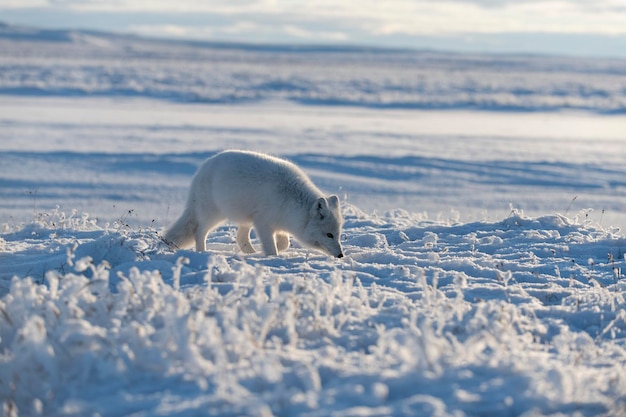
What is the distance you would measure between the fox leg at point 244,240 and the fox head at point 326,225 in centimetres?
74

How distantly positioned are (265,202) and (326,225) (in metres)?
0.57

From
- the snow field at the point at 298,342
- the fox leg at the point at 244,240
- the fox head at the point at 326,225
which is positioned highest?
the fox head at the point at 326,225

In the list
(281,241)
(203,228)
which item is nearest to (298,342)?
(203,228)

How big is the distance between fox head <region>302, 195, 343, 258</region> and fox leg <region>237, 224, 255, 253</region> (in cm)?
74

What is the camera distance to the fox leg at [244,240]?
23.0 ft

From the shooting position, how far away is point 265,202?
21.2 ft

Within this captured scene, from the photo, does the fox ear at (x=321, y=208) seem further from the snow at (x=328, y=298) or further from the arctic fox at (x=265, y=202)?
the snow at (x=328, y=298)

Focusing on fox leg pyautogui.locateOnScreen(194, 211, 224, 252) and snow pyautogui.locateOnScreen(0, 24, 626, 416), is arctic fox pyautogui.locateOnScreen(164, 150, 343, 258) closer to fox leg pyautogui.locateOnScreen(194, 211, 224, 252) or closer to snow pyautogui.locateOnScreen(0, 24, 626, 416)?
fox leg pyautogui.locateOnScreen(194, 211, 224, 252)

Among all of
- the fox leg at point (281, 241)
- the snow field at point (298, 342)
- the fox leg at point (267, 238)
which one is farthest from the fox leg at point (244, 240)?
the snow field at point (298, 342)

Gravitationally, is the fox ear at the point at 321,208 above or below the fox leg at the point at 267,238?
above

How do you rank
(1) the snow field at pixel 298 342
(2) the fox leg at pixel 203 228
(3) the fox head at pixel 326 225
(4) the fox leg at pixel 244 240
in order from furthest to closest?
(4) the fox leg at pixel 244 240 < (2) the fox leg at pixel 203 228 < (3) the fox head at pixel 326 225 < (1) the snow field at pixel 298 342

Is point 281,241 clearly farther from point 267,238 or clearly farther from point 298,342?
point 298,342

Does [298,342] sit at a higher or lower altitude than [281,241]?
lower

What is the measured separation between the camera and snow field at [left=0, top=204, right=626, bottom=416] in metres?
3.30
